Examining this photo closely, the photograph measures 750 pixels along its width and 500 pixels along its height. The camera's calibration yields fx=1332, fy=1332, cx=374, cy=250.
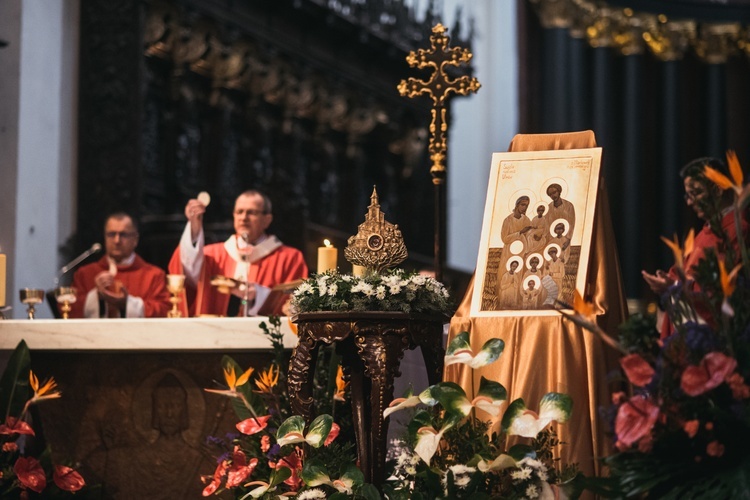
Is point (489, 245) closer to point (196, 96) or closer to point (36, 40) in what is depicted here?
point (36, 40)

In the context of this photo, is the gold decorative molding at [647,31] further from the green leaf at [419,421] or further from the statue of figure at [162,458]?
the green leaf at [419,421]

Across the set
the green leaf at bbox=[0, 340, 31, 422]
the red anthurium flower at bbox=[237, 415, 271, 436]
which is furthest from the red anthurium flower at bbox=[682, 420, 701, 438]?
the green leaf at bbox=[0, 340, 31, 422]

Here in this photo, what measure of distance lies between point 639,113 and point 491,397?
11.9 m

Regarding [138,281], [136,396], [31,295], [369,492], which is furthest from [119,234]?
[369,492]

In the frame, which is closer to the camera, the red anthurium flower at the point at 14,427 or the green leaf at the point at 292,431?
the green leaf at the point at 292,431

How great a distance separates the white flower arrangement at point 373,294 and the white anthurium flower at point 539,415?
65 cm

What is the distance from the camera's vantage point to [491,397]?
4238 millimetres

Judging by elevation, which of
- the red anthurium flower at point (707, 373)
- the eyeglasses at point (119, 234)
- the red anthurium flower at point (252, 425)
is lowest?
the red anthurium flower at point (252, 425)

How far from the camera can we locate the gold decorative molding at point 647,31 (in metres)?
15.5

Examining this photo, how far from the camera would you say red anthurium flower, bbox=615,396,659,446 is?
3.34m

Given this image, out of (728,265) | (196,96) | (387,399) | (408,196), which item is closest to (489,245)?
(387,399)

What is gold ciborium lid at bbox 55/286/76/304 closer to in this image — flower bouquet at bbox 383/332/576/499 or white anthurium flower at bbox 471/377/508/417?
flower bouquet at bbox 383/332/576/499

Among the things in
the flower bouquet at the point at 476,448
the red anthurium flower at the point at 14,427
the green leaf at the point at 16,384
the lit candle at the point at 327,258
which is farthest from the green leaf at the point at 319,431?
the green leaf at the point at 16,384

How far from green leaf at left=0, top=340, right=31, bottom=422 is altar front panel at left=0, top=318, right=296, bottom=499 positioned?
0.75 feet
